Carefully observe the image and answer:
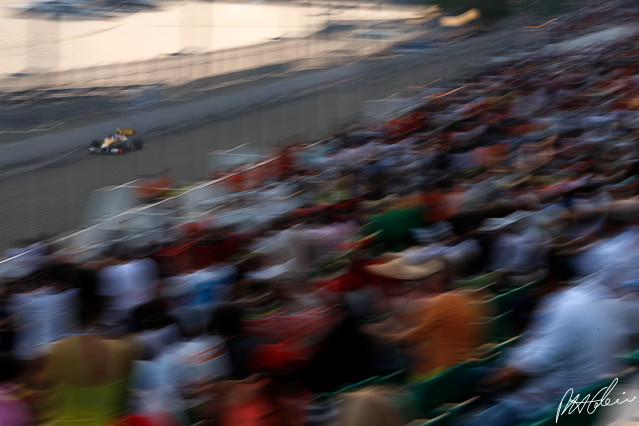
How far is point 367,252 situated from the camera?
16.6ft

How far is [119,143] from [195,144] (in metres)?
1.18

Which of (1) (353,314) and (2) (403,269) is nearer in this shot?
(1) (353,314)

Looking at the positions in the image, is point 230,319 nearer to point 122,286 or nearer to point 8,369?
point 8,369

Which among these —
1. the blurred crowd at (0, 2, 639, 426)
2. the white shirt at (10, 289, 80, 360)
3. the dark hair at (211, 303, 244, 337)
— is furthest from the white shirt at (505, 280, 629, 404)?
the white shirt at (10, 289, 80, 360)

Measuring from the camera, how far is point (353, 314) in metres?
3.74

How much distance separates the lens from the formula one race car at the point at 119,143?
35.4 feet

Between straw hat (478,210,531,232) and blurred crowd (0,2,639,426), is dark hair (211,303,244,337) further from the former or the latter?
straw hat (478,210,531,232)

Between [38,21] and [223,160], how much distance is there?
2.91 m

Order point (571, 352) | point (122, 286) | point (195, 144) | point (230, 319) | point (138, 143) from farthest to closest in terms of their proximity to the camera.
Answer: point (195, 144) → point (138, 143) → point (122, 286) → point (230, 319) → point (571, 352)

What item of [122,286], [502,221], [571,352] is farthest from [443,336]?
[122,286]

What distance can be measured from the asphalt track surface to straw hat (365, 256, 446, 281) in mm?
6139

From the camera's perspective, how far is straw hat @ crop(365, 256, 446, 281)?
158 inches

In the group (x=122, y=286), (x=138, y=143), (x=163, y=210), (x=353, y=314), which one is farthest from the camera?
(x=138, y=143)

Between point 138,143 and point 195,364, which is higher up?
point 195,364
